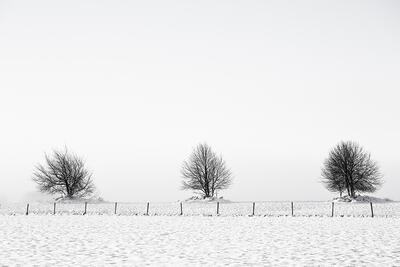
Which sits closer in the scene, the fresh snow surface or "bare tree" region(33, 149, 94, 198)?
the fresh snow surface

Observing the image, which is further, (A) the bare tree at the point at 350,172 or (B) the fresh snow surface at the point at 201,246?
(A) the bare tree at the point at 350,172

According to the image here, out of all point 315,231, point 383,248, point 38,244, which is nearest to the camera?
point 383,248

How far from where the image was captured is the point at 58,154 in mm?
66750

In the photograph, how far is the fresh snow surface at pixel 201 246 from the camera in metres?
15.0

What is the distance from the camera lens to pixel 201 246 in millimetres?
18953

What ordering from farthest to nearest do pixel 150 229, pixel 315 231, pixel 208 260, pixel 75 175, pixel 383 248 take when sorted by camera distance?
pixel 75 175 < pixel 150 229 < pixel 315 231 < pixel 383 248 < pixel 208 260

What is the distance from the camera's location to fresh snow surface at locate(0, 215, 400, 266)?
15.0 metres

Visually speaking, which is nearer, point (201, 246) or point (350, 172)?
point (201, 246)

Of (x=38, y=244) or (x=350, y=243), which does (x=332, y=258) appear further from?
(x=38, y=244)

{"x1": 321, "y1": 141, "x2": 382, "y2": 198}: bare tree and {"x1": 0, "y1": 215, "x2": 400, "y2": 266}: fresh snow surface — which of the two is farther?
{"x1": 321, "y1": 141, "x2": 382, "y2": 198}: bare tree

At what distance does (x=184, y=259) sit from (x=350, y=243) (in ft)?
28.7

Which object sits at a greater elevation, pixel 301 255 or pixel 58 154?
pixel 58 154

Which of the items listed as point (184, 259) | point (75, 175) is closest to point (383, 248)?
point (184, 259)

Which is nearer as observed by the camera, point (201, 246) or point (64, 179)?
point (201, 246)
